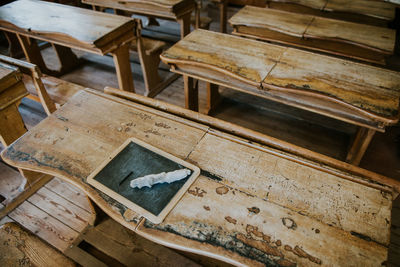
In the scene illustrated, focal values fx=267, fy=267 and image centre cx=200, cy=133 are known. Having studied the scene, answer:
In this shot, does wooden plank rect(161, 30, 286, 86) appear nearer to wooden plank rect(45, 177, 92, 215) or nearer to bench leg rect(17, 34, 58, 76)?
wooden plank rect(45, 177, 92, 215)

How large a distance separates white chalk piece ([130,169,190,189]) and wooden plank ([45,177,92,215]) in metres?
1.15

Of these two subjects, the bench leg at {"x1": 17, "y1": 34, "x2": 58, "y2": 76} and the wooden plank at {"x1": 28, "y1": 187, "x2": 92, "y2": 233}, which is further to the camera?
the bench leg at {"x1": 17, "y1": 34, "x2": 58, "y2": 76}

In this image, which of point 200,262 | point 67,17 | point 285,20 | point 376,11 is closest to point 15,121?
point 67,17

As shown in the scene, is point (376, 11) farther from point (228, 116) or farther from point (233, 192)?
point (233, 192)

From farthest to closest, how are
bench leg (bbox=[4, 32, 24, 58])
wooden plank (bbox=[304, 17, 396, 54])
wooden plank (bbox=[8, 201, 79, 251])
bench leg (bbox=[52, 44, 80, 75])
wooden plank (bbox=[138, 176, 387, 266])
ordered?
bench leg (bbox=[4, 32, 24, 58])
bench leg (bbox=[52, 44, 80, 75])
wooden plank (bbox=[304, 17, 396, 54])
wooden plank (bbox=[8, 201, 79, 251])
wooden plank (bbox=[138, 176, 387, 266])

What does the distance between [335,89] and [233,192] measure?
119 centimetres

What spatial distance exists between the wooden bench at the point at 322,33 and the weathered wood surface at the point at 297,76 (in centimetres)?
61

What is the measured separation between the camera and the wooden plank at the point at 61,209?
2.01 meters

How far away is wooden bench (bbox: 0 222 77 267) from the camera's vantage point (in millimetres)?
1106

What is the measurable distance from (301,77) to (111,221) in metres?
1.76

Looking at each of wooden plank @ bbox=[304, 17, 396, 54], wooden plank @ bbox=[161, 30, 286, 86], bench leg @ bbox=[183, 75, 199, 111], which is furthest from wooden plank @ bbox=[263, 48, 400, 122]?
bench leg @ bbox=[183, 75, 199, 111]

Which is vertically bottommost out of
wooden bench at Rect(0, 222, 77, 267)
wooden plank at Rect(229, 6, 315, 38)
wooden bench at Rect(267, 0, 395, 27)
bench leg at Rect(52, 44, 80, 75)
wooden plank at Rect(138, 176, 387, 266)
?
bench leg at Rect(52, 44, 80, 75)

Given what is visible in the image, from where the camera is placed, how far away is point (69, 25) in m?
2.73

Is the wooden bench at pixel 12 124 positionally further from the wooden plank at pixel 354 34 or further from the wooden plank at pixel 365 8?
the wooden plank at pixel 365 8
